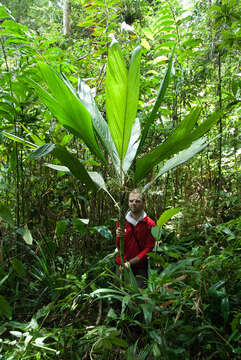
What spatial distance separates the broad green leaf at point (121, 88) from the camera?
4.61 feet

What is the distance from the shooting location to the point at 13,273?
2.24 metres

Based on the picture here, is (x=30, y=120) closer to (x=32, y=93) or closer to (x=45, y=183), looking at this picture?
(x=32, y=93)

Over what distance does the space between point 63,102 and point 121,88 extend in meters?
0.30

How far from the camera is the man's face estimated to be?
6.96 ft

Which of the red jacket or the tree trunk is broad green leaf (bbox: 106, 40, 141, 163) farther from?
the tree trunk

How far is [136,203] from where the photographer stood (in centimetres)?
214

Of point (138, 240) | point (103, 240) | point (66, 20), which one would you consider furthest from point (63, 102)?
point (66, 20)

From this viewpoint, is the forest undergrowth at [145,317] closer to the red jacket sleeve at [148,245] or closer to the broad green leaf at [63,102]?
the red jacket sleeve at [148,245]

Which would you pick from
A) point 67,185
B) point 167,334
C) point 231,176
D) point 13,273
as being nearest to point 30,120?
point 67,185

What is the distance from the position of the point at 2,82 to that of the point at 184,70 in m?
1.92

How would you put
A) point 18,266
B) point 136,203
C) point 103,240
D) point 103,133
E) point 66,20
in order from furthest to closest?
point 66,20 < point 103,240 < point 136,203 < point 18,266 < point 103,133

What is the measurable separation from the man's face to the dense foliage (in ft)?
0.31

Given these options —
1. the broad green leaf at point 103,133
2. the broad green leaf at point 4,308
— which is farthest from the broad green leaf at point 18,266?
the broad green leaf at point 103,133

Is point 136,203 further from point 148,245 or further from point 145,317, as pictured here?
point 145,317
